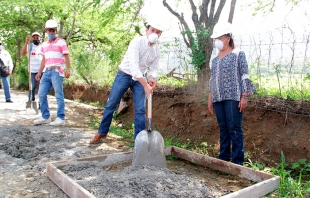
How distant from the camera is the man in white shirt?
12.7 ft

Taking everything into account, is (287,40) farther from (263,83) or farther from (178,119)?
(178,119)

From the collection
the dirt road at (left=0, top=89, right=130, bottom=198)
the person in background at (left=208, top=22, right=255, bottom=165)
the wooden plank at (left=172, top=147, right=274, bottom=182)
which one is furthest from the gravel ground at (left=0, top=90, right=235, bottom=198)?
the person in background at (left=208, top=22, right=255, bottom=165)

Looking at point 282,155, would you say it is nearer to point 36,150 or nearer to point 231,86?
point 231,86

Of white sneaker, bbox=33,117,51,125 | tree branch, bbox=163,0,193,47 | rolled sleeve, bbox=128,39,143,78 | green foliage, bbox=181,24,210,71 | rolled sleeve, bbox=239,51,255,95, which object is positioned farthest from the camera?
tree branch, bbox=163,0,193,47

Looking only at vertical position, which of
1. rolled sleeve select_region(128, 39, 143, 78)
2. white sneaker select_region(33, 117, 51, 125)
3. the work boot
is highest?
rolled sleeve select_region(128, 39, 143, 78)

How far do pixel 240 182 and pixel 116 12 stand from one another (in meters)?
5.16

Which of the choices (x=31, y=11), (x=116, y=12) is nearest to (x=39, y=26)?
(x=31, y=11)

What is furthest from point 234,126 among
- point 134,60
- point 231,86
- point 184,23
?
point 184,23

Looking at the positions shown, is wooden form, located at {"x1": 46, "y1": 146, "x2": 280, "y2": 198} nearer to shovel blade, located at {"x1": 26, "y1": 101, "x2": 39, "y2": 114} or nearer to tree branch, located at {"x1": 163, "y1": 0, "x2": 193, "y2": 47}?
tree branch, located at {"x1": 163, "y1": 0, "x2": 193, "y2": 47}

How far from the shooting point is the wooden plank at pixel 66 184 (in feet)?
7.87

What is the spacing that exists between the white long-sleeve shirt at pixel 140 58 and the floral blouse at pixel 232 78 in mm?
941

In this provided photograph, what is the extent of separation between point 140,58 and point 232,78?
1.28 meters

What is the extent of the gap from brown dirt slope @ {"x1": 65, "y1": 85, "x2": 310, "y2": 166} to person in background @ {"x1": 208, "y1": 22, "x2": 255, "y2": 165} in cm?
66

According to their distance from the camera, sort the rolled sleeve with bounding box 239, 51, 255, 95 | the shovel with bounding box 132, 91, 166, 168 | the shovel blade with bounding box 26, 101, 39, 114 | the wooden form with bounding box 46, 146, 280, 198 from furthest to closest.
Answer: the shovel blade with bounding box 26, 101, 39, 114 → the rolled sleeve with bounding box 239, 51, 255, 95 → the shovel with bounding box 132, 91, 166, 168 → the wooden form with bounding box 46, 146, 280, 198
